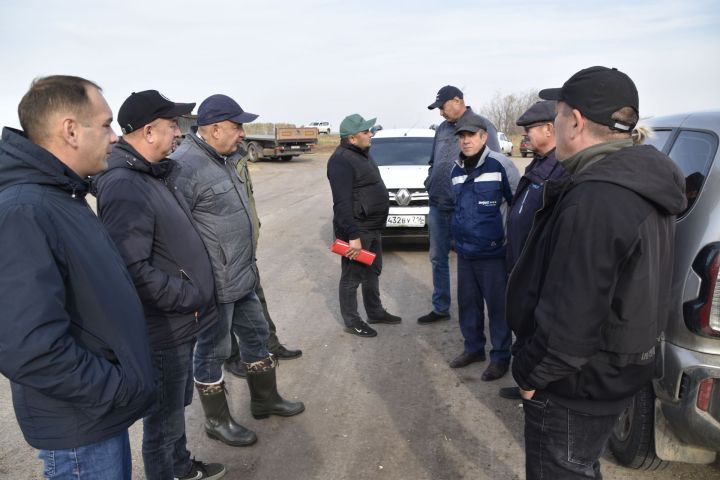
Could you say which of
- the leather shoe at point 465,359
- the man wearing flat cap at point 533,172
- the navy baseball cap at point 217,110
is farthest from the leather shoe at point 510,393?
the navy baseball cap at point 217,110

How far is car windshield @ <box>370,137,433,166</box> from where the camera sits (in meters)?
8.73

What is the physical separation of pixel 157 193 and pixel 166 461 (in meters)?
1.35

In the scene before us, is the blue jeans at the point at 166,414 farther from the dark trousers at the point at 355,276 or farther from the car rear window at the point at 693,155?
the car rear window at the point at 693,155

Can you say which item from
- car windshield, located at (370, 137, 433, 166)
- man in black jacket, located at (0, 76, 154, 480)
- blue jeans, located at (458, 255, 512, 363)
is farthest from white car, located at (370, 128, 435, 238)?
man in black jacket, located at (0, 76, 154, 480)

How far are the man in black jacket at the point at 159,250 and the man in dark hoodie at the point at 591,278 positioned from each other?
1.52m

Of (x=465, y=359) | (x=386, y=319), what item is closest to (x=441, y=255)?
(x=386, y=319)

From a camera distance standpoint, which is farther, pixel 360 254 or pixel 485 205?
pixel 360 254

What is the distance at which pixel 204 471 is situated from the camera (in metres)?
2.99

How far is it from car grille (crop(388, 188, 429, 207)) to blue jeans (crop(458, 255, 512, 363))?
3499 millimetres

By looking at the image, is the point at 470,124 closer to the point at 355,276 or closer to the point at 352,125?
the point at 352,125

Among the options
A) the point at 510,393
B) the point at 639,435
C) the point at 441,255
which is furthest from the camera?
the point at 441,255

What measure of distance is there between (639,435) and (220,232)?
2.54m

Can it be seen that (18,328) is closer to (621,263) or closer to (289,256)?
(621,263)

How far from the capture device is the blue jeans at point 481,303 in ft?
13.3
